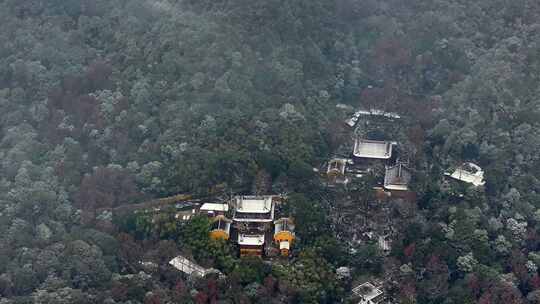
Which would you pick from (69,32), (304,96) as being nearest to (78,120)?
(69,32)

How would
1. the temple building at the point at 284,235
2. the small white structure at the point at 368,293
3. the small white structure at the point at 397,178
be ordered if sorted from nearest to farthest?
the small white structure at the point at 368,293
the temple building at the point at 284,235
the small white structure at the point at 397,178

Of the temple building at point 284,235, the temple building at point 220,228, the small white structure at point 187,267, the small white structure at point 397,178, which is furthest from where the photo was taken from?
the small white structure at point 397,178

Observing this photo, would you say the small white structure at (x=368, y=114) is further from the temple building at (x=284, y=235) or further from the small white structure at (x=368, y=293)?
the small white structure at (x=368, y=293)

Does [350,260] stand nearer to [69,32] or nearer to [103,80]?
[103,80]

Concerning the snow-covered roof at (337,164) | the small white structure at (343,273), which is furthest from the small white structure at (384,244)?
the snow-covered roof at (337,164)

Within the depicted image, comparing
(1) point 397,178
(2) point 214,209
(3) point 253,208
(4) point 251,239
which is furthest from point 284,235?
(1) point 397,178

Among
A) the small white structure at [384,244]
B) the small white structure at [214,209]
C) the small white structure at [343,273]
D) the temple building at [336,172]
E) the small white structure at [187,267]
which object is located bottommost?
the small white structure at [187,267]

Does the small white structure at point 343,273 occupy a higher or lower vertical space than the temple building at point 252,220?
lower
